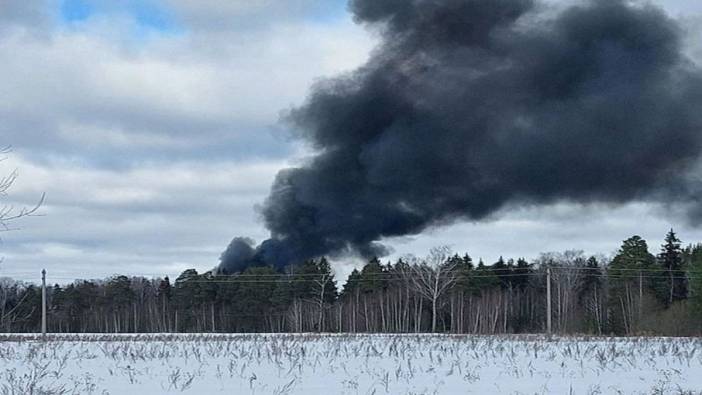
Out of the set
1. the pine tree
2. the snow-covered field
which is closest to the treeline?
the pine tree

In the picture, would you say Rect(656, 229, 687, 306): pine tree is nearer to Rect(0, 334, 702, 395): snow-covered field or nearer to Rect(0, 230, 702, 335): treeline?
Rect(0, 230, 702, 335): treeline

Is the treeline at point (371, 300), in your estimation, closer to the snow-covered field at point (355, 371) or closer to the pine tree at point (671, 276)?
the pine tree at point (671, 276)

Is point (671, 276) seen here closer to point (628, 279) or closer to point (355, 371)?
point (628, 279)

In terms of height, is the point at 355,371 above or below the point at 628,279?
below

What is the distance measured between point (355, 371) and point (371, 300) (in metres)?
62.2

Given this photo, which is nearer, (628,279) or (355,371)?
(355,371)

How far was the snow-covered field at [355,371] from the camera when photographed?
13.7 m

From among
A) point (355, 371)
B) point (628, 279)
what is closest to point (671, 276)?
point (628, 279)

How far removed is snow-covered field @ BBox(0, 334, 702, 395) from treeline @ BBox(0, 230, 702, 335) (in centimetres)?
4668

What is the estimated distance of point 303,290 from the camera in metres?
74.8

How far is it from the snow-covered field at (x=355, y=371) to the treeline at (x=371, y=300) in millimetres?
46685

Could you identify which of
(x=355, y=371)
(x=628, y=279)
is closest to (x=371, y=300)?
(x=628, y=279)

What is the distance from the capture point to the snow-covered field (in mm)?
13727

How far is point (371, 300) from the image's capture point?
257 ft
